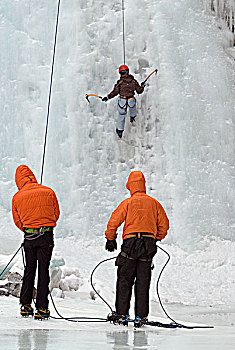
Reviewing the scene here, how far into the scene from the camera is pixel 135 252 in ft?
16.5

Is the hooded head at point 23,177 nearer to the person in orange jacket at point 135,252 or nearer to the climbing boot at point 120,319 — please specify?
the person in orange jacket at point 135,252

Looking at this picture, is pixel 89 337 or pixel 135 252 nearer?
pixel 89 337

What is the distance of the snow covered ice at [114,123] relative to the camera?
12.0 m

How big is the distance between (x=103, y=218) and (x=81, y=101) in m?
3.00

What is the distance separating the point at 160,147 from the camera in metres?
13.1

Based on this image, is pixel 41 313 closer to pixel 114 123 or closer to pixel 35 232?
pixel 35 232

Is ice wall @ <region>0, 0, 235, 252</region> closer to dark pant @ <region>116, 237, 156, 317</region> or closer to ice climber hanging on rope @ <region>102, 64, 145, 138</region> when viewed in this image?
ice climber hanging on rope @ <region>102, 64, 145, 138</region>

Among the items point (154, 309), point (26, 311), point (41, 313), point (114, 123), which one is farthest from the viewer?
point (114, 123)

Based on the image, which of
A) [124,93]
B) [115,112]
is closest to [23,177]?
[124,93]

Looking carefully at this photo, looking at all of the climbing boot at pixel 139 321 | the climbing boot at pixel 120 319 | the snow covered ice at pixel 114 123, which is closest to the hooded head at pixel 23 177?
the climbing boot at pixel 120 319

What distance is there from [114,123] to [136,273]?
8.49 metres

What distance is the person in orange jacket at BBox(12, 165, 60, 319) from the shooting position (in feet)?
16.8

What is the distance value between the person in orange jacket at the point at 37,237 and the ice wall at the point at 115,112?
6796mm

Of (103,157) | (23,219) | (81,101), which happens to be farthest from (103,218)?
(23,219)
